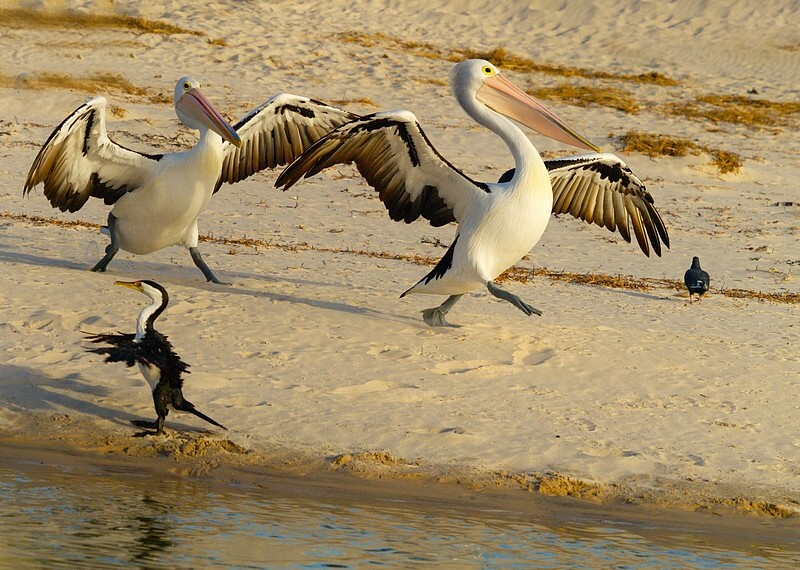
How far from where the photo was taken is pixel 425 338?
708 centimetres

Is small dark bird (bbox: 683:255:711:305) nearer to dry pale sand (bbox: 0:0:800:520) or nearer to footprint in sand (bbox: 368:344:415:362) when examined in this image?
dry pale sand (bbox: 0:0:800:520)

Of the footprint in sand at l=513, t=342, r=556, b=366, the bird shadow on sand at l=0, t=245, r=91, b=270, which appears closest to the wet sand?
the footprint in sand at l=513, t=342, r=556, b=366

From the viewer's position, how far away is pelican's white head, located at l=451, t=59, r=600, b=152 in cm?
753

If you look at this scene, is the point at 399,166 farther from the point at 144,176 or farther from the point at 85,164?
the point at 85,164

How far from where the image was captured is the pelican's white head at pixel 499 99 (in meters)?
7.53

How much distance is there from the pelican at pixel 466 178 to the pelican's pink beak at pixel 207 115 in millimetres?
683

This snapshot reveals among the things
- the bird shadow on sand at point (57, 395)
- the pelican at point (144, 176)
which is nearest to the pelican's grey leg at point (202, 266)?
the pelican at point (144, 176)

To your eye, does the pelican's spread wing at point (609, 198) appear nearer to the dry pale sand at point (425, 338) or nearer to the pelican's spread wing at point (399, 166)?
the dry pale sand at point (425, 338)

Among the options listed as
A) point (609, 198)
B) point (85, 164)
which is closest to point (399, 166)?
point (609, 198)

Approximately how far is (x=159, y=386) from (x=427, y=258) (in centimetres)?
461

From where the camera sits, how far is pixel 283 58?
1906 centimetres

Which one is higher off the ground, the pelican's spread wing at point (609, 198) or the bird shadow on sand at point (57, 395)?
the pelican's spread wing at point (609, 198)

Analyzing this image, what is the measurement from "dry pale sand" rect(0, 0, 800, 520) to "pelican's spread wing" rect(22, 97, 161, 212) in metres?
0.55

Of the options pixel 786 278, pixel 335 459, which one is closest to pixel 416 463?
pixel 335 459
